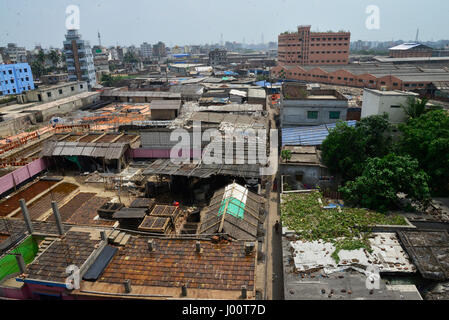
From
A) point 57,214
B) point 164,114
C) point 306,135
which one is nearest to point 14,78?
point 164,114

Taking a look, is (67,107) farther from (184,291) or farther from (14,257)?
(184,291)

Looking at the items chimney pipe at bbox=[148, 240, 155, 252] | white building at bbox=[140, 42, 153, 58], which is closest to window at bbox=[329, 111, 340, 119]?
chimney pipe at bbox=[148, 240, 155, 252]

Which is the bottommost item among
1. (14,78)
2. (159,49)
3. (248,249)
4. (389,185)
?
(248,249)

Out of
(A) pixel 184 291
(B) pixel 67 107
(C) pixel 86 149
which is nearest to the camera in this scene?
(A) pixel 184 291

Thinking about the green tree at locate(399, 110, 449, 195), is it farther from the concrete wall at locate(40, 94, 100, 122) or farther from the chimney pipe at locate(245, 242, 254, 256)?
the concrete wall at locate(40, 94, 100, 122)
